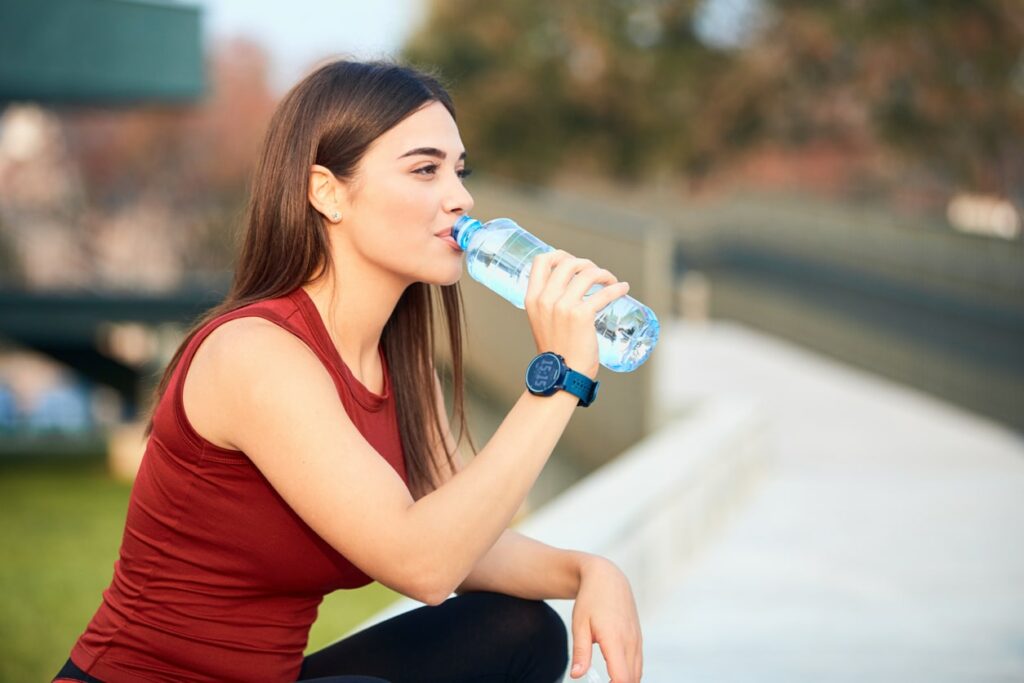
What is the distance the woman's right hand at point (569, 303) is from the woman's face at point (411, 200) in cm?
25

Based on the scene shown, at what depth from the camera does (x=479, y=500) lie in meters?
2.06

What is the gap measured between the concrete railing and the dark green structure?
23.8 feet

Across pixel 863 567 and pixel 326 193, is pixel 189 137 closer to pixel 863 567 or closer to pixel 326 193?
pixel 863 567

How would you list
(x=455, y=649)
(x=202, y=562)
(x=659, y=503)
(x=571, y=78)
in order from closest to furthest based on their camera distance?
(x=202, y=562), (x=455, y=649), (x=659, y=503), (x=571, y=78)

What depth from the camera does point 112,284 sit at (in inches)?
697

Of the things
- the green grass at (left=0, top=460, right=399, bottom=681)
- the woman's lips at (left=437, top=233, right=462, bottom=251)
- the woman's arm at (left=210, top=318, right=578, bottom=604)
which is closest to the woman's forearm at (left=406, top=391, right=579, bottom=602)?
the woman's arm at (left=210, top=318, right=578, bottom=604)

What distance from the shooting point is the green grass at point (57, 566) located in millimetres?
8703

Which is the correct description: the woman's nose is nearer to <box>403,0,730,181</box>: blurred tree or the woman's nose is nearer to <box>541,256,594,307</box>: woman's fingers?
<box>541,256,594,307</box>: woman's fingers

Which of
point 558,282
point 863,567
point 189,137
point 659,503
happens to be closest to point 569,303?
point 558,282

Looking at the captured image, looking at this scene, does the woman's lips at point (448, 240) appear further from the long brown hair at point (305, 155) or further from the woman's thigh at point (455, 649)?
the woman's thigh at point (455, 649)

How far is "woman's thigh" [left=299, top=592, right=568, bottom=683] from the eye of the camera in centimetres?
258

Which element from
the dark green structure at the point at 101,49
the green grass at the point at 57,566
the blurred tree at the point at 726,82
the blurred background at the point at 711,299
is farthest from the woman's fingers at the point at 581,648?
the blurred tree at the point at 726,82

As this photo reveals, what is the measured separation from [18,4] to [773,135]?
791 inches

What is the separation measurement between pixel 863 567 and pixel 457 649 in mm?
3741
